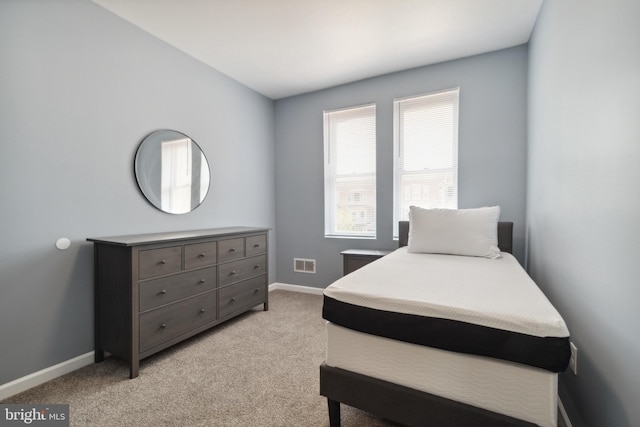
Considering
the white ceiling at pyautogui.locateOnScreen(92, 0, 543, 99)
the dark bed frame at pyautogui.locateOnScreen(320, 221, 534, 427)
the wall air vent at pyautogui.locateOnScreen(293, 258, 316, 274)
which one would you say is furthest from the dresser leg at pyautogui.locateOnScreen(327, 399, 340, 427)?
the white ceiling at pyautogui.locateOnScreen(92, 0, 543, 99)

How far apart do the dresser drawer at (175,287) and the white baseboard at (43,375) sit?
647 millimetres

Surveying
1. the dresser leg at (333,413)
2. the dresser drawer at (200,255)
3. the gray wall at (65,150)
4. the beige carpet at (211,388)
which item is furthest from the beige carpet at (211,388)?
the dresser drawer at (200,255)

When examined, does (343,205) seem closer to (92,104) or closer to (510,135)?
(510,135)

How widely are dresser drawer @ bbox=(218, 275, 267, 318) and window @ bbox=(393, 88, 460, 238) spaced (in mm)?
1671

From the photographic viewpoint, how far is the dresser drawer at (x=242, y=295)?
2.62 meters

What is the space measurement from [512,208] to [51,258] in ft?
12.7

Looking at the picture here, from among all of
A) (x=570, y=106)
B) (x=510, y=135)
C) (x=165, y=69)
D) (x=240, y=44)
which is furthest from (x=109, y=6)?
(x=510, y=135)

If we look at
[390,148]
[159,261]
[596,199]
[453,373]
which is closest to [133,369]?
[159,261]

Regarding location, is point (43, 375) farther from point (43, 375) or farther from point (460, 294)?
point (460, 294)

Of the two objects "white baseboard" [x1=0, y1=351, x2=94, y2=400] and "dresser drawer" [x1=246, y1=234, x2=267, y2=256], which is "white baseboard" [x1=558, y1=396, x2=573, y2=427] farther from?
"white baseboard" [x1=0, y1=351, x2=94, y2=400]

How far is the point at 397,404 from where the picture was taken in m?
1.17

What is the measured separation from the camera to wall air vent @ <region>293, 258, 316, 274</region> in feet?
12.5

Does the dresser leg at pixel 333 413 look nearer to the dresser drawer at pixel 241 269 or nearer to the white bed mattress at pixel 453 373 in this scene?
the white bed mattress at pixel 453 373

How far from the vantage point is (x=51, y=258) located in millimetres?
1886
